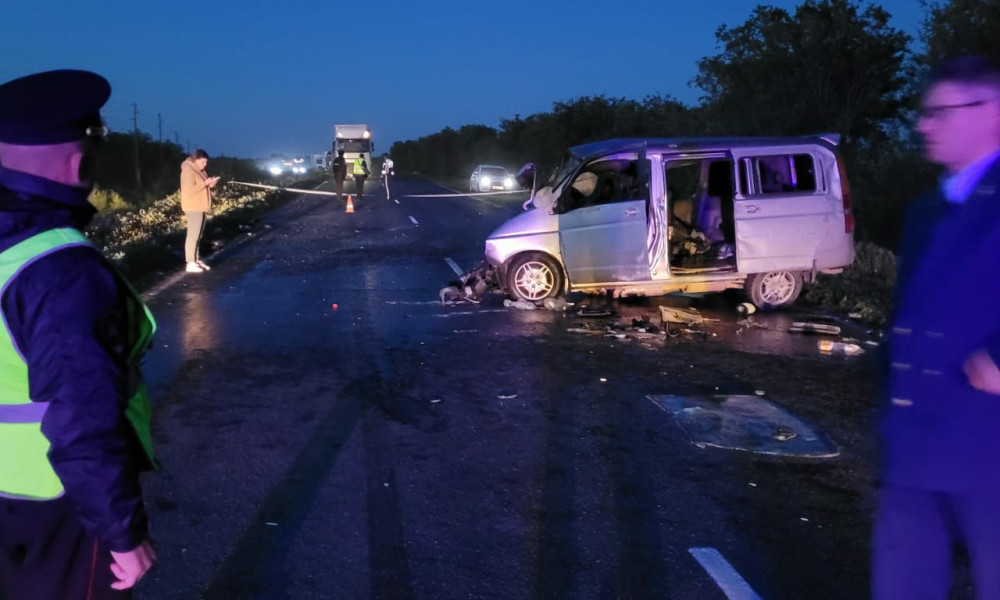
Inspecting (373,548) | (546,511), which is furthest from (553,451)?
(373,548)

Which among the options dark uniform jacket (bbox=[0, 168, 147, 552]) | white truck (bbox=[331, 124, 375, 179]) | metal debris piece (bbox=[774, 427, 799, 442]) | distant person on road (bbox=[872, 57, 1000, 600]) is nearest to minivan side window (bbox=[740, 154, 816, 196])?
metal debris piece (bbox=[774, 427, 799, 442])

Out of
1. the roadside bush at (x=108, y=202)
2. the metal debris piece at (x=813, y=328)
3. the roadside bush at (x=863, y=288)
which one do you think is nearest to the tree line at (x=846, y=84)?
the roadside bush at (x=863, y=288)

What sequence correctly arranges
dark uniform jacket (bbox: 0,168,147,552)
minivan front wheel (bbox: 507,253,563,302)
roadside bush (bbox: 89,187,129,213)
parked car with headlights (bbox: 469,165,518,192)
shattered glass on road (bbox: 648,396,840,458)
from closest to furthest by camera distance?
dark uniform jacket (bbox: 0,168,147,552) < shattered glass on road (bbox: 648,396,840,458) < minivan front wheel (bbox: 507,253,563,302) < roadside bush (bbox: 89,187,129,213) < parked car with headlights (bbox: 469,165,518,192)

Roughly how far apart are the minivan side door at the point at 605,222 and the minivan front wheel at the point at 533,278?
425 mm

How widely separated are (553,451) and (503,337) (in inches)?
149

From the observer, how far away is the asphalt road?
4.18 metres

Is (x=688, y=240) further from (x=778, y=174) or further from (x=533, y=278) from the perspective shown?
(x=533, y=278)

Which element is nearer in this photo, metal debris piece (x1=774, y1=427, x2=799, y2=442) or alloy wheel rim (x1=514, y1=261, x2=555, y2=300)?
metal debris piece (x1=774, y1=427, x2=799, y2=442)

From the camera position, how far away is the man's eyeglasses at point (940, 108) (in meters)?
2.55

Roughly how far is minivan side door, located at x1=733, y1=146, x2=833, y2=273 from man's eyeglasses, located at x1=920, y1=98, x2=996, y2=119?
789 centimetres

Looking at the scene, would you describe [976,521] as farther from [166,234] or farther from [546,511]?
[166,234]

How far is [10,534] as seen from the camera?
217 cm

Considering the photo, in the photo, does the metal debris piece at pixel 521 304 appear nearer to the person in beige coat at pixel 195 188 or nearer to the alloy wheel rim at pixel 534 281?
the alloy wheel rim at pixel 534 281

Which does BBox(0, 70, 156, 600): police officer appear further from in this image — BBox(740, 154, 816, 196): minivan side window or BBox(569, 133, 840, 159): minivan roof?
BBox(740, 154, 816, 196): minivan side window
